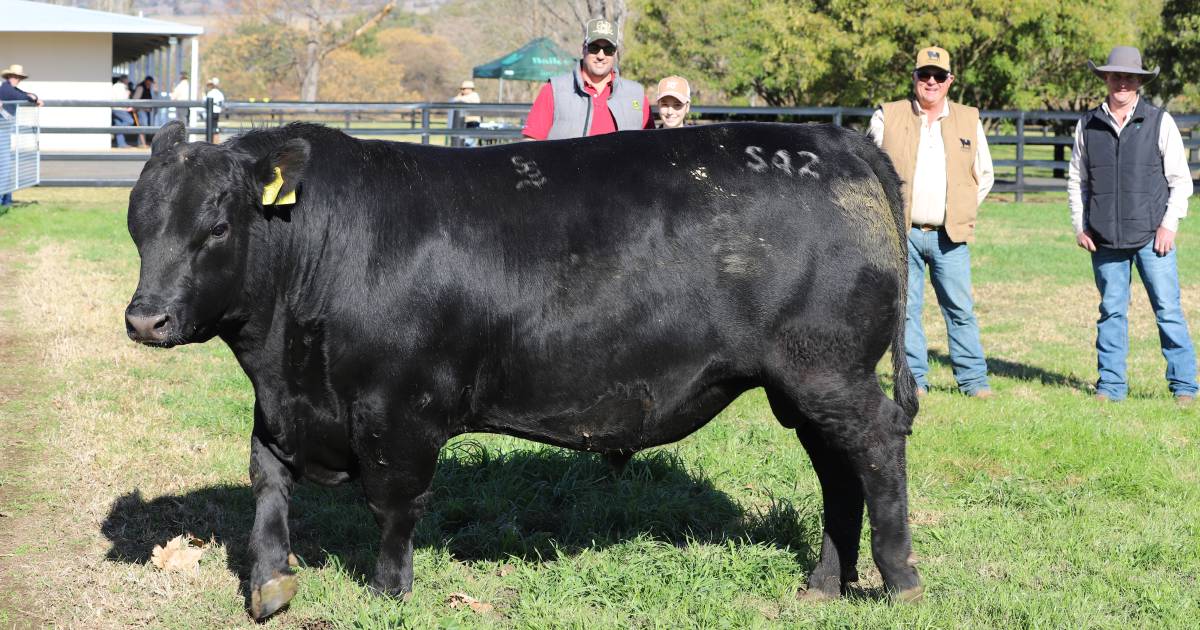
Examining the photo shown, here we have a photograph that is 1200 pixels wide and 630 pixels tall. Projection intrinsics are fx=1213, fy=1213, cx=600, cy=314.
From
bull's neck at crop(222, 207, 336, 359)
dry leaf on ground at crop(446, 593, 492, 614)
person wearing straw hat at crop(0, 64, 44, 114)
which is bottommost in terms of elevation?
dry leaf on ground at crop(446, 593, 492, 614)

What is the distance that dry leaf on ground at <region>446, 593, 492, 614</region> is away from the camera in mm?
4531

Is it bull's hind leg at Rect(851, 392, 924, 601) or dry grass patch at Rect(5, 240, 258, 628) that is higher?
bull's hind leg at Rect(851, 392, 924, 601)

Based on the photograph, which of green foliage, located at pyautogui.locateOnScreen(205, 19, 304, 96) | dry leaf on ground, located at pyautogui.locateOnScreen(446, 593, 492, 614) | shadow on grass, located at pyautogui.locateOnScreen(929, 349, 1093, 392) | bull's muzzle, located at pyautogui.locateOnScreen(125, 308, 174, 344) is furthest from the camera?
green foliage, located at pyautogui.locateOnScreen(205, 19, 304, 96)

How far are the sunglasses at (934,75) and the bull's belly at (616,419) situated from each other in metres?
3.75

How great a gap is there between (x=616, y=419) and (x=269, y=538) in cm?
133

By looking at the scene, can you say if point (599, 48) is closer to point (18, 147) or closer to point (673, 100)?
point (673, 100)

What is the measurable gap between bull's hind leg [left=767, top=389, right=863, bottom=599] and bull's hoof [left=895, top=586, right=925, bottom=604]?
0.28m

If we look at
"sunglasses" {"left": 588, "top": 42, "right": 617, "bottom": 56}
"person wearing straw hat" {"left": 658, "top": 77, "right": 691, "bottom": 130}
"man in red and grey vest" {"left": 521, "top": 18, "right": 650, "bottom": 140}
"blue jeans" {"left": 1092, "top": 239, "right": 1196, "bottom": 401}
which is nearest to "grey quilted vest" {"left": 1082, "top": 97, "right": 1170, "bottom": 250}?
"blue jeans" {"left": 1092, "top": 239, "right": 1196, "bottom": 401}

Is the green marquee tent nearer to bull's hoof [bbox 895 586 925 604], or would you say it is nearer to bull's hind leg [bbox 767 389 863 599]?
bull's hind leg [bbox 767 389 863 599]

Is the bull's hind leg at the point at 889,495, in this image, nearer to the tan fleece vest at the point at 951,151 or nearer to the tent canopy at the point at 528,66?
the tan fleece vest at the point at 951,151

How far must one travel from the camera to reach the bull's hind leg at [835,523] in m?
4.68

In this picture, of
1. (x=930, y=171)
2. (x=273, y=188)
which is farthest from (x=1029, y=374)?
(x=273, y=188)

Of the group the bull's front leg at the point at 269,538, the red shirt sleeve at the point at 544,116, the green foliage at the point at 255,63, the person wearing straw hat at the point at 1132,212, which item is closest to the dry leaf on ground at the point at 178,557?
the bull's front leg at the point at 269,538

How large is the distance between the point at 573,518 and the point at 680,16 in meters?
28.9
